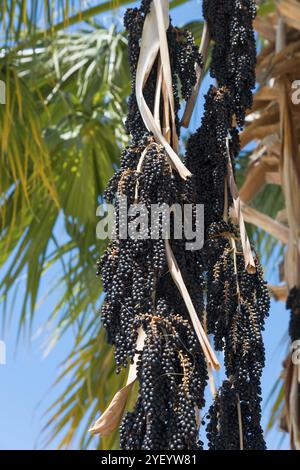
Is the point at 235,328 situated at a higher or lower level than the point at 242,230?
lower

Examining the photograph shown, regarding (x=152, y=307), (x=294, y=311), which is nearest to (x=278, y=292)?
(x=294, y=311)

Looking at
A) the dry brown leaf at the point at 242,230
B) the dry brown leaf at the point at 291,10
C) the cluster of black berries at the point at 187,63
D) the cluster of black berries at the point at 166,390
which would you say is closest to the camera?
the cluster of black berries at the point at 166,390

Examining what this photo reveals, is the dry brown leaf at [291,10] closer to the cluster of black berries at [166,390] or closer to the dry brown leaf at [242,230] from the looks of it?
the dry brown leaf at [242,230]

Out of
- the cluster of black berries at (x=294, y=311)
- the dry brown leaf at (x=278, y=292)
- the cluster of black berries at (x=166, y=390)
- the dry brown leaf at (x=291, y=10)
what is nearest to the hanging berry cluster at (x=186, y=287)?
the cluster of black berries at (x=166, y=390)

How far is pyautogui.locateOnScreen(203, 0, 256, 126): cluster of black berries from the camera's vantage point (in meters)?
2.28

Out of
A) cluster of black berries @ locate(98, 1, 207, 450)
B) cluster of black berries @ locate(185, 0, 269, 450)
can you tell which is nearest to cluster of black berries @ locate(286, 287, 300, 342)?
cluster of black berries @ locate(185, 0, 269, 450)

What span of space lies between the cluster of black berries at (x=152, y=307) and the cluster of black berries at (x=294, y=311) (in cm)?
145

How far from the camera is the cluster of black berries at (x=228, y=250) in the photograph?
1.90 m

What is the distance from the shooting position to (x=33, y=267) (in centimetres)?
497

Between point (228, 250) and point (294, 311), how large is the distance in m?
1.50

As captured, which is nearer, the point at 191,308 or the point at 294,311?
the point at 191,308

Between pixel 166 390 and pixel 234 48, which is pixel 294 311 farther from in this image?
pixel 166 390

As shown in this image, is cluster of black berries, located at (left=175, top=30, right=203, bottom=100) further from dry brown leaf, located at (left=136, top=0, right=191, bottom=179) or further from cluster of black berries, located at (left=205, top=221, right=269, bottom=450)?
cluster of black berries, located at (left=205, top=221, right=269, bottom=450)

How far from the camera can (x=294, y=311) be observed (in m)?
3.50
